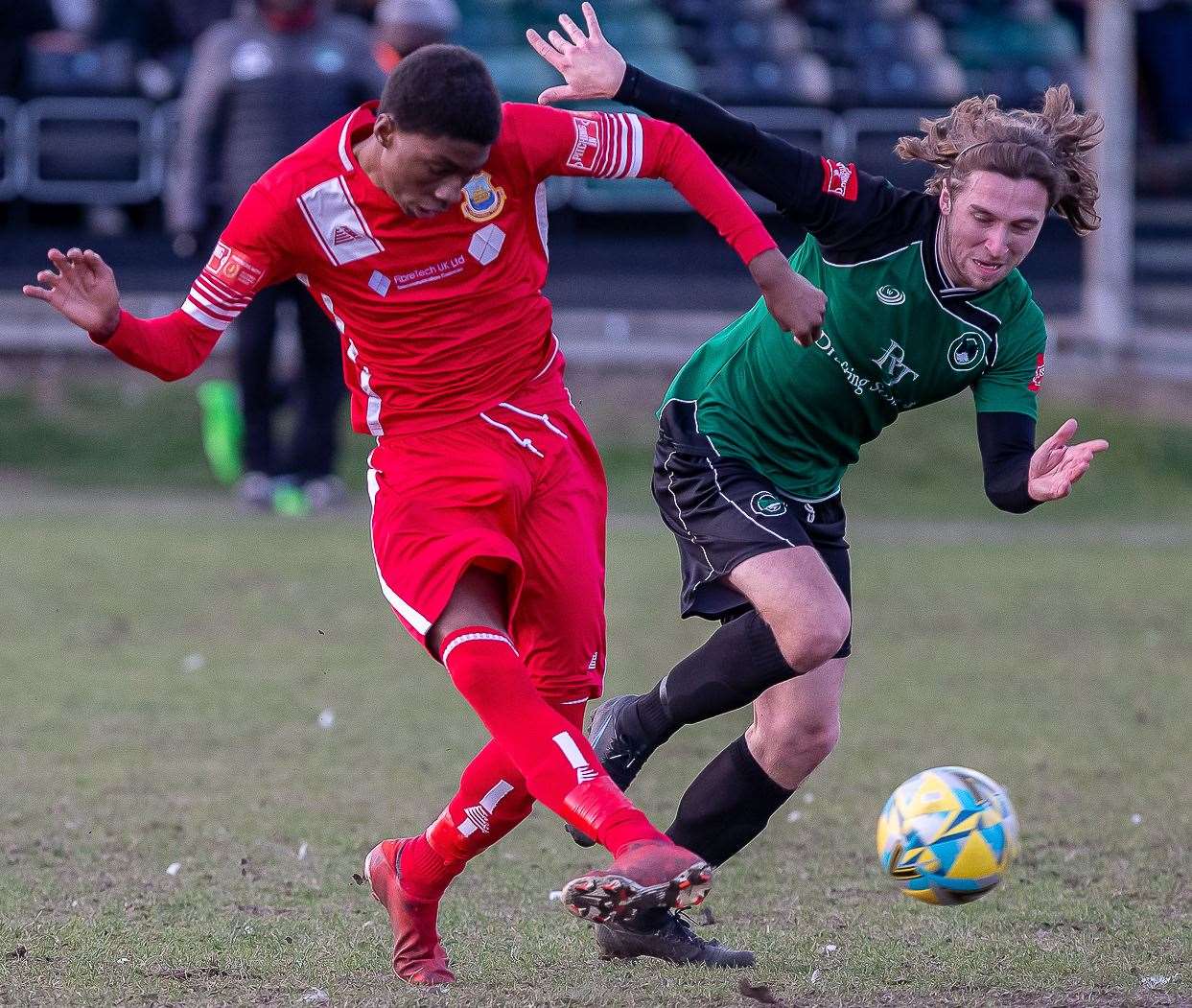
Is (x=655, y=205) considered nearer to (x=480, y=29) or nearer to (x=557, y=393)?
(x=480, y=29)

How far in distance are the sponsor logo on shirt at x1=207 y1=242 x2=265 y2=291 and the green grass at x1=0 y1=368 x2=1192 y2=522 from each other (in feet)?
27.2

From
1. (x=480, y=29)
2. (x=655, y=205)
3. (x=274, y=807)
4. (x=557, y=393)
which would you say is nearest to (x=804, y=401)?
(x=557, y=393)

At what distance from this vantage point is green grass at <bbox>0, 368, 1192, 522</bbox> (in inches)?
497

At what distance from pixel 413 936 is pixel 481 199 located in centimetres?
163

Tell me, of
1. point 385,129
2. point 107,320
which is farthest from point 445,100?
Result: point 107,320

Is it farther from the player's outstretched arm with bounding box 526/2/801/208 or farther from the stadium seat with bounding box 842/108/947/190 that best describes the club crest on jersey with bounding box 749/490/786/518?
the stadium seat with bounding box 842/108/947/190

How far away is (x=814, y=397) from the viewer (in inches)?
175

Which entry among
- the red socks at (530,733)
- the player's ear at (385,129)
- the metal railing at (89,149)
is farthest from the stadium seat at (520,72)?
the red socks at (530,733)

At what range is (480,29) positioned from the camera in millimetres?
14898

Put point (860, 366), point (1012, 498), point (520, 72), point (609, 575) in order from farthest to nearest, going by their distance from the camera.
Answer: point (520, 72), point (609, 575), point (860, 366), point (1012, 498)

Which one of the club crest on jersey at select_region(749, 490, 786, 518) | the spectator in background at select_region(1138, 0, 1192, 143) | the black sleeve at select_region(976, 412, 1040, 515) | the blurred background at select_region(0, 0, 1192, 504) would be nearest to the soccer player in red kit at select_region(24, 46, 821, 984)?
the club crest on jersey at select_region(749, 490, 786, 518)

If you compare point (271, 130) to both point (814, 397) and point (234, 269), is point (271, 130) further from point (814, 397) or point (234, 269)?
point (234, 269)

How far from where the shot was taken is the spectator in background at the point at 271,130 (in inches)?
420

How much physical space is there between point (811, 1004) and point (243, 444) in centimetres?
799
